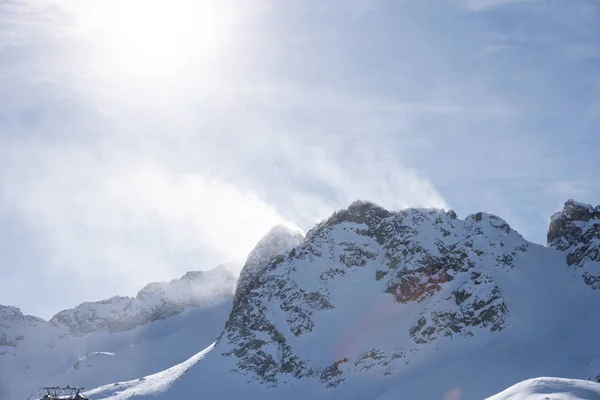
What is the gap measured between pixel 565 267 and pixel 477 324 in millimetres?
31024

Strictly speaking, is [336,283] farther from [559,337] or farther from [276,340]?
[559,337]

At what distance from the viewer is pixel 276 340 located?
165500 millimetres

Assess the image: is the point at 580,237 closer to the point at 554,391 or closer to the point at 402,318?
the point at 402,318

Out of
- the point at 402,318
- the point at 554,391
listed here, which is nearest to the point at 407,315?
the point at 402,318

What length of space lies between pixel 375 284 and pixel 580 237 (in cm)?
4970

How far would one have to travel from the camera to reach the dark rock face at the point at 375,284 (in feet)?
485

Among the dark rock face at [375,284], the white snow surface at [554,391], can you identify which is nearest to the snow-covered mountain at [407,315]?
the dark rock face at [375,284]

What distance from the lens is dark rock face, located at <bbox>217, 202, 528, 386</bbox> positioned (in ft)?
485

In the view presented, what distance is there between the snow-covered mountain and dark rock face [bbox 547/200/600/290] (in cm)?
34

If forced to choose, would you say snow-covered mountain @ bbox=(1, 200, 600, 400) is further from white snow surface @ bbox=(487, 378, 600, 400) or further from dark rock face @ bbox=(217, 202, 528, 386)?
white snow surface @ bbox=(487, 378, 600, 400)

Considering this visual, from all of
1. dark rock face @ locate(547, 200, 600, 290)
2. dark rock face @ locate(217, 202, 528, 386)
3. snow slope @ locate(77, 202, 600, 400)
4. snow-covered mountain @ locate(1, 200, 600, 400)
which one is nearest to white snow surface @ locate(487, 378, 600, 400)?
snow-covered mountain @ locate(1, 200, 600, 400)

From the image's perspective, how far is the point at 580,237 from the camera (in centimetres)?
16425

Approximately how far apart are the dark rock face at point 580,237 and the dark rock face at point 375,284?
34.9 feet

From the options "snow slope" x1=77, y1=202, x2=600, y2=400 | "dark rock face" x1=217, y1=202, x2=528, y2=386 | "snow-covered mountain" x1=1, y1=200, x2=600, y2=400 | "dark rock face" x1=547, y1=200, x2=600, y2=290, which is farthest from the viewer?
"dark rock face" x1=547, y1=200, x2=600, y2=290
